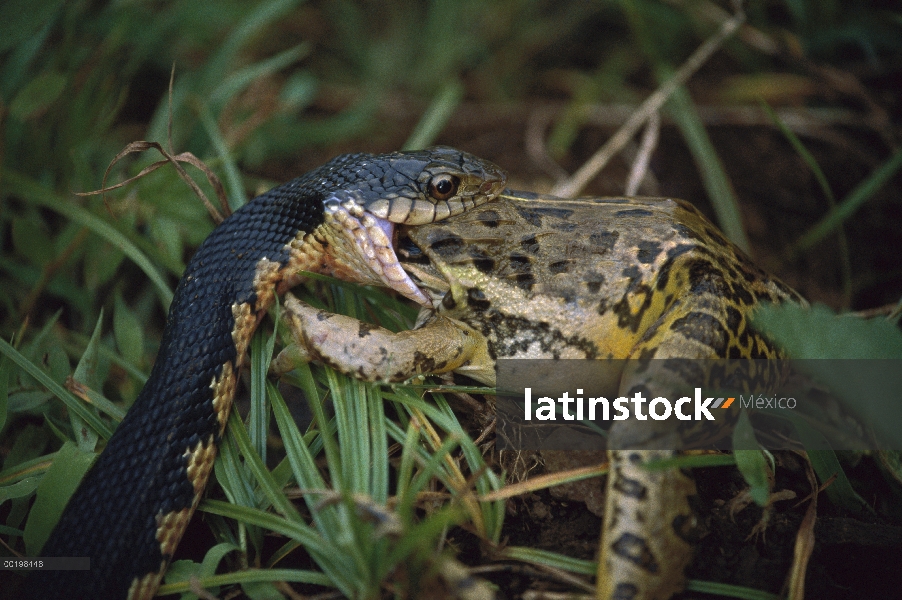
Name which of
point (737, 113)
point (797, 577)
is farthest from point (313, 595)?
point (737, 113)

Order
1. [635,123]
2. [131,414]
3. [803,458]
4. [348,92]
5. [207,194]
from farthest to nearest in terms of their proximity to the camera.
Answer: [348,92], [635,123], [207,194], [803,458], [131,414]

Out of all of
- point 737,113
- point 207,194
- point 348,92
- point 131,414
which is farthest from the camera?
point 348,92

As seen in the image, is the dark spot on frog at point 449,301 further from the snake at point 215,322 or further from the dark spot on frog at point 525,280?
the dark spot on frog at point 525,280

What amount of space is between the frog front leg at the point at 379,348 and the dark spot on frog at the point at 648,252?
1.02m

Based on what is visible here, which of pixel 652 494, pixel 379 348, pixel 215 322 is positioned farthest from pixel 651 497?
pixel 215 322

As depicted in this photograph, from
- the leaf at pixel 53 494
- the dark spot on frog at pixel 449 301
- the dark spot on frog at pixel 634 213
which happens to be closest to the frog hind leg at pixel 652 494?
the dark spot on frog at pixel 634 213

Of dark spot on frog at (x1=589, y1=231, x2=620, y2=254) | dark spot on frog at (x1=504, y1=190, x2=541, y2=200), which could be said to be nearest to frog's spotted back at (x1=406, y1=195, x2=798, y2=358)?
dark spot on frog at (x1=589, y1=231, x2=620, y2=254)

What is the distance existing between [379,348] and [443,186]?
1083 millimetres

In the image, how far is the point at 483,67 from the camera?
7.32m

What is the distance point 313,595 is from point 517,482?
1195 mm

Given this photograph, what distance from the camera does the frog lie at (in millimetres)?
3297

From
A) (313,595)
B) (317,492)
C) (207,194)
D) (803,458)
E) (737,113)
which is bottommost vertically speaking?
(313,595)

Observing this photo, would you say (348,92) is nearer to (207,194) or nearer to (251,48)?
(251,48)

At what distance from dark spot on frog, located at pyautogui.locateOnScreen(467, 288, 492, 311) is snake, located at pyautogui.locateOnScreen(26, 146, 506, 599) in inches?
13.2
